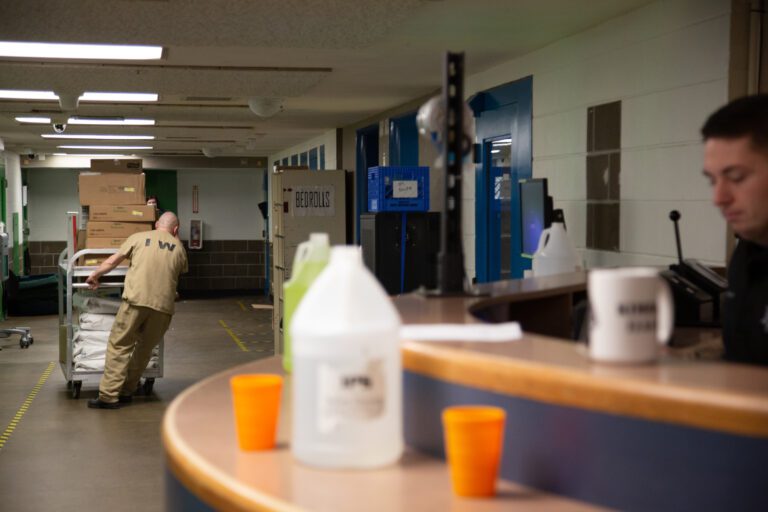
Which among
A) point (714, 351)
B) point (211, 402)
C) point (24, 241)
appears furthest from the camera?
point (24, 241)

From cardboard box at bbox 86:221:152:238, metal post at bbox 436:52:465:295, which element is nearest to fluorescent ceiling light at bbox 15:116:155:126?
cardboard box at bbox 86:221:152:238

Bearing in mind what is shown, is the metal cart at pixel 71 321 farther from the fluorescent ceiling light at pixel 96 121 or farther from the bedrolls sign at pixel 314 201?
the bedrolls sign at pixel 314 201

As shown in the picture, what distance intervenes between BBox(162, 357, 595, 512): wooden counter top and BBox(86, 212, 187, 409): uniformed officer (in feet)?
19.1

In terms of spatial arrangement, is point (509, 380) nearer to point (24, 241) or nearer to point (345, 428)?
point (345, 428)

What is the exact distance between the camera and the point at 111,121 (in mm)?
9938

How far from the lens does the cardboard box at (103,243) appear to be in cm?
784

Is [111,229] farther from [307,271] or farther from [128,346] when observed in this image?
[307,271]

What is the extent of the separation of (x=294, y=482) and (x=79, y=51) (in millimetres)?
4484

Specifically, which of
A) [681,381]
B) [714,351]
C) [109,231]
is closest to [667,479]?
[681,381]

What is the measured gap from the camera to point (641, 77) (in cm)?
454

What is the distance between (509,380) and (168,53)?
4.63 meters

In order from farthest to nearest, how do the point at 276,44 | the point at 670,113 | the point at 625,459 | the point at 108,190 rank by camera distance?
1. the point at 108,190
2. the point at 276,44
3. the point at 670,113
4. the point at 625,459

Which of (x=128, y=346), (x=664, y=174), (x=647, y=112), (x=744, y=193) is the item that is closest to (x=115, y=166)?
(x=128, y=346)

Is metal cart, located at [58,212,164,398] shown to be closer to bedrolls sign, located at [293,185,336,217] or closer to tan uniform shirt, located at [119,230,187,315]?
tan uniform shirt, located at [119,230,187,315]
